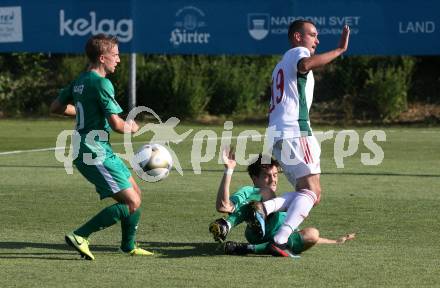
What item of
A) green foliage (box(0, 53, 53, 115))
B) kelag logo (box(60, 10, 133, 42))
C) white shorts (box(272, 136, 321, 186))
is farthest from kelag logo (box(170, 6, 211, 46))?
white shorts (box(272, 136, 321, 186))

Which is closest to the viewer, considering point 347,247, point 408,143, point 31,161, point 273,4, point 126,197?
point 126,197

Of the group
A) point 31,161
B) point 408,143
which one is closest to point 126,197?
point 31,161

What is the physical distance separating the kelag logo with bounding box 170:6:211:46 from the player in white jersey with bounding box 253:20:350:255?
61.1 feet

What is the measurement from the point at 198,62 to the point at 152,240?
2083 centimetres

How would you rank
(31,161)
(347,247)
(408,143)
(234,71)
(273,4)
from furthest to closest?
(234,71)
(273,4)
(408,143)
(31,161)
(347,247)

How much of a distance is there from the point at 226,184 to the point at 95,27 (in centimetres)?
1966

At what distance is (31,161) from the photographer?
1741cm

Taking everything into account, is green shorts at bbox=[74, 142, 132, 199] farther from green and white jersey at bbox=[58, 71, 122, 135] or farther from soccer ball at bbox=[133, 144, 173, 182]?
soccer ball at bbox=[133, 144, 173, 182]

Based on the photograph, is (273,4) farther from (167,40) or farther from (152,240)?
(152,240)

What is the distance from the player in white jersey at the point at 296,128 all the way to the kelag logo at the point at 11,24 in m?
20.5

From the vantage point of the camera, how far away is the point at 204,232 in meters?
10.1

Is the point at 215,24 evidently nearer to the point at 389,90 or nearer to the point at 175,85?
the point at 175,85

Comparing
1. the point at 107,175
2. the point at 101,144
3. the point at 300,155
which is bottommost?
the point at 107,175

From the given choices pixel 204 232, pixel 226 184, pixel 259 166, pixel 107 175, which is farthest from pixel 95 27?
pixel 107 175
